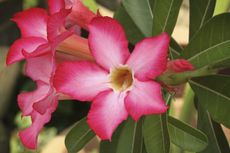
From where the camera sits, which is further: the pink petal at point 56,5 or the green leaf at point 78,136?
the green leaf at point 78,136

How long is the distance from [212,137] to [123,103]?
34 cm

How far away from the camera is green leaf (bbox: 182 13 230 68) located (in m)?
0.65

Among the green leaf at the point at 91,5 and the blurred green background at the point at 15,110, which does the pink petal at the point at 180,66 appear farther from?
the blurred green background at the point at 15,110

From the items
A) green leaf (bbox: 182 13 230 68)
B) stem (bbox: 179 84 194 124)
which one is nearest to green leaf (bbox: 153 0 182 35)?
green leaf (bbox: 182 13 230 68)

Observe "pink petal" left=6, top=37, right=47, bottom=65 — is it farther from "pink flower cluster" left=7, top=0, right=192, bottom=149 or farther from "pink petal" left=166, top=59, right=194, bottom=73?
"pink petal" left=166, top=59, right=194, bottom=73

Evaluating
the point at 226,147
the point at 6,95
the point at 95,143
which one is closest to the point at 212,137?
the point at 226,147

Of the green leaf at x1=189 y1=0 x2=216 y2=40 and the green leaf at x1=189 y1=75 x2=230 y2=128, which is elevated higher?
the green leaf at x1=189 y1=0 x2=216 y2=40

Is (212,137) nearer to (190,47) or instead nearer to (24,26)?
(190,47)

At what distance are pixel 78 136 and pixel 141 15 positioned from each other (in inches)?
8.5

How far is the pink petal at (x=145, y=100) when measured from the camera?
22.4 inches

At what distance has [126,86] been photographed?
618 mm

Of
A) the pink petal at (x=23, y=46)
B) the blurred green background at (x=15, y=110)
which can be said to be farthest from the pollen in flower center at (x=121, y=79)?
the blurred green background at (x=15, y=110)

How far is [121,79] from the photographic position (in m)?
0.62

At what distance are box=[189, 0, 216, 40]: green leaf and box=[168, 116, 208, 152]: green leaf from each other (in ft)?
0.52
